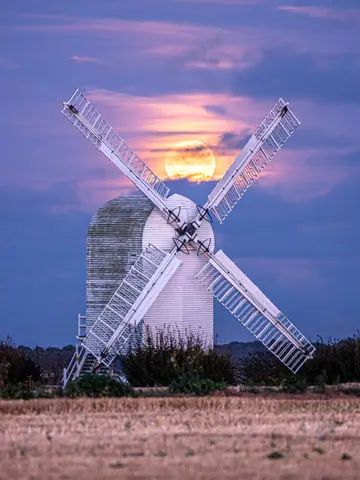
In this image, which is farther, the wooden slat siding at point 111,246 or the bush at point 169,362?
the wooden slat siding at point 111,246

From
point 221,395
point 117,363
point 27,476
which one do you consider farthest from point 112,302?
point 27,476

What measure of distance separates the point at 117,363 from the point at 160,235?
4534 mm

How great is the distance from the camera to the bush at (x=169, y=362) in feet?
123

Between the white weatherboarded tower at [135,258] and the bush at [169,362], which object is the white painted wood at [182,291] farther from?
the bush at [169,362]

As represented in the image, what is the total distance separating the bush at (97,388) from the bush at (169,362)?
8.06m

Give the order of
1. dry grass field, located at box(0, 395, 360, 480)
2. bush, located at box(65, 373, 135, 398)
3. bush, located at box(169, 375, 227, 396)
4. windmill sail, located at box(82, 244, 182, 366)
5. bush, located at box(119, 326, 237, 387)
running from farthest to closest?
windmill sail, located at box(82, 244, 182, 366) → bush, located at box(119, 326, 237, 387) → bush, located at box(169, 375, 227, 396) → bush, located at box(65, 373, 135, 398) → dry grass field, located at box(0, 395, 360, 480)

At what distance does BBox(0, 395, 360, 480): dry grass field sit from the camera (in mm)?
17281

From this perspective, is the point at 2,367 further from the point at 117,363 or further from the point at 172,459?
the point at 172,459

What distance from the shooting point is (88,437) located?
20.2 m

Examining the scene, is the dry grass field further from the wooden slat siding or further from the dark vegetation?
the wooden slat siding

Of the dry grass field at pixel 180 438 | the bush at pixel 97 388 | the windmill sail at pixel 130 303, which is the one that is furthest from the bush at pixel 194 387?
the windmill sail at pixel 130 303

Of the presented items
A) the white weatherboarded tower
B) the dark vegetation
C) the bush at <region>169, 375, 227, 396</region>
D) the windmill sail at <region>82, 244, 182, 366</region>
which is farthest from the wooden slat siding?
the bush at <region>169, 375, 227, 396</region>

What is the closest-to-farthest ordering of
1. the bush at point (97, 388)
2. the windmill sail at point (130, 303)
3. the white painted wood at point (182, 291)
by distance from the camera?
the bush at point (97, 388), the windmill sail at point (130, 303), the white painted wood at point (182, 291)

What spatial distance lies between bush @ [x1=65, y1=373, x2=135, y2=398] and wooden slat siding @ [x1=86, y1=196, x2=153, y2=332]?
13.2 metres
